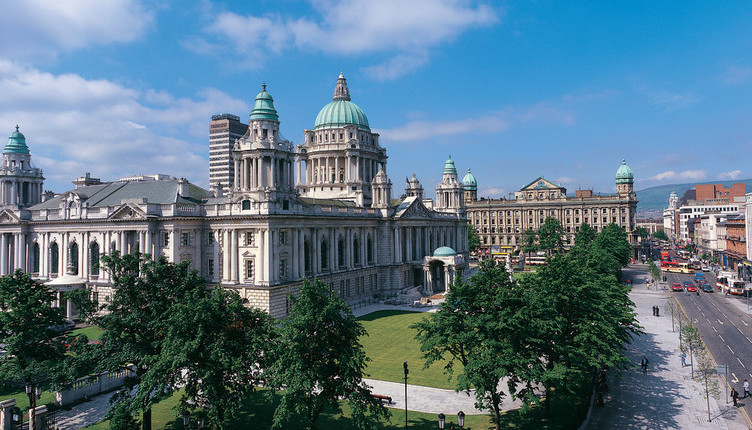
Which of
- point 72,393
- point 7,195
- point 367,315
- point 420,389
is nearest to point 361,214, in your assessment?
point 367,315

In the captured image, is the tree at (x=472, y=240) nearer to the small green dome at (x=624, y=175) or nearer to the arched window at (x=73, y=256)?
the small green dome at (x=624, y=175)

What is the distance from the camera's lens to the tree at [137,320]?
30125 mm

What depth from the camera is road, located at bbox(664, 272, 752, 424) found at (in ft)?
149

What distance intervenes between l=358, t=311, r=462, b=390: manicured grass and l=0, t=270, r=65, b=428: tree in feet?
76.4

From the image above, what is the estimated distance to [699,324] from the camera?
64.1 m

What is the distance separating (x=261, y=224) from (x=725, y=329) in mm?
60693

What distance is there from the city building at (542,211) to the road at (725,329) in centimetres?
6533

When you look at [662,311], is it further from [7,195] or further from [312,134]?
[7,195]

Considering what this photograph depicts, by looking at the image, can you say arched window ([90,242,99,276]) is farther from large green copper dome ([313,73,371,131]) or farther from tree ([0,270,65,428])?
large green copper dome ([313,73,371,131])

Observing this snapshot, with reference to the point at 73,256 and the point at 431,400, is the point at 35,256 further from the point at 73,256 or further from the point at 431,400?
the point at 431,400

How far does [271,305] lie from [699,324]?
56324mm

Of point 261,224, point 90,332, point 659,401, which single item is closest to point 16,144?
point 90,332

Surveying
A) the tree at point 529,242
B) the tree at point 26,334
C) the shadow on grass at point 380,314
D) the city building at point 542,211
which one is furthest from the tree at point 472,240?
the tree at point 26,334

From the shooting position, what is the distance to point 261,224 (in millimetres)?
62719
